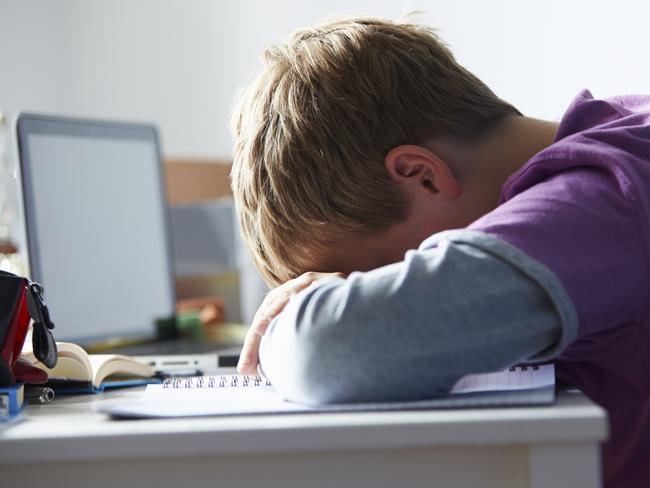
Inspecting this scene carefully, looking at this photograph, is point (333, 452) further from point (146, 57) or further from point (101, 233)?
point (146, 57)

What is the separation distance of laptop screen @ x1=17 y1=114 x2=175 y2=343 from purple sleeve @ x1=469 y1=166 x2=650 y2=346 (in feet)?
2.57

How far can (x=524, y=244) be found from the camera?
0.64 meters

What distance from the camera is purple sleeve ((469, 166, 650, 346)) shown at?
65 centimetres

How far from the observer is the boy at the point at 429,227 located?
63cm

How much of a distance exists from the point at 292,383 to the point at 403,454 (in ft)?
0.39

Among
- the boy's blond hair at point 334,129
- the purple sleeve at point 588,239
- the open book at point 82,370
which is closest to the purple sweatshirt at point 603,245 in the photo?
the purple sleeve at point 588,239

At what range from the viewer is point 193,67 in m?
3.13

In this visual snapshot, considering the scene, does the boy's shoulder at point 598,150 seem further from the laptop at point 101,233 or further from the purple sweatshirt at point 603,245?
the laptop at point 101,233

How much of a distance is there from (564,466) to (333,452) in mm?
136

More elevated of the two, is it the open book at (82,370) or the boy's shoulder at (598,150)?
the boy's shoulder at (598,150)

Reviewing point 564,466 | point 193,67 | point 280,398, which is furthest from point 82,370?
point 193,67

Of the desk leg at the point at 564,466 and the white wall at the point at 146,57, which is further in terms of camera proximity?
the white wall at the point at 146,57

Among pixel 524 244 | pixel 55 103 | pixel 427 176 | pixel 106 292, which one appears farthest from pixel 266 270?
pixel 55 103

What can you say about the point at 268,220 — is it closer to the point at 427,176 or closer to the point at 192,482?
the point at 427,176
